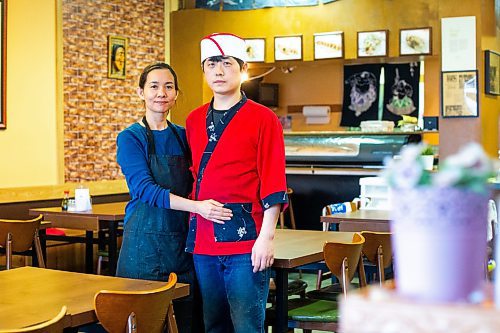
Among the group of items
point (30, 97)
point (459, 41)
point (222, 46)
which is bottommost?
point (222, 46)

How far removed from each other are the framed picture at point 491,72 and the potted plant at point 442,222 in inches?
313

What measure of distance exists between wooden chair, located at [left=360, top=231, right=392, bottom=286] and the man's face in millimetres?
1315

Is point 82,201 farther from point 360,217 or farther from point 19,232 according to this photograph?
point 360,217

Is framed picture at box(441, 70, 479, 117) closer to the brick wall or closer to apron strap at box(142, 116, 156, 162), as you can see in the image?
the brick wall

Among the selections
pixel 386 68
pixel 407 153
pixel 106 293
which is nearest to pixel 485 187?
pixel 407 153

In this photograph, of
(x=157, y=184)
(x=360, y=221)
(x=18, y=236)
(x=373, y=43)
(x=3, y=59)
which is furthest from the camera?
(x=373, y=43)

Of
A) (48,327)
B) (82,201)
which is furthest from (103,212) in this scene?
(48,327)

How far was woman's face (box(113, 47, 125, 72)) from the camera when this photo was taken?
8.48 m

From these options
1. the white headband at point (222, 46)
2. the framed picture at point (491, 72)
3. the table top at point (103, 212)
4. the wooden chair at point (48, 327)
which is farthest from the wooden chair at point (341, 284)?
the framed picture at point (491, 72)

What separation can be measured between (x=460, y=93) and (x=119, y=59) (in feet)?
11.9

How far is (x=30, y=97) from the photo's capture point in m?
7.46

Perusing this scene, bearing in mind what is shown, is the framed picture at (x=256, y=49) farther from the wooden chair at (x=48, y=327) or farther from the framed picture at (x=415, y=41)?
the wooden chair at (x=48, y=327)

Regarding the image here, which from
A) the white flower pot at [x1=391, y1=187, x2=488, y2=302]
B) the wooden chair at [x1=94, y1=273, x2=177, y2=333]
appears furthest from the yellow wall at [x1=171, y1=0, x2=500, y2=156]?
the white flower pot at [x1=391, y1=187, x2=488, y2=302]

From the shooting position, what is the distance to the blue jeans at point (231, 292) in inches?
121
